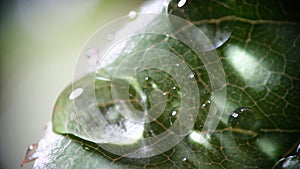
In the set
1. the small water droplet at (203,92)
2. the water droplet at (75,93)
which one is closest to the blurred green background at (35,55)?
the water droplet at (75,93)

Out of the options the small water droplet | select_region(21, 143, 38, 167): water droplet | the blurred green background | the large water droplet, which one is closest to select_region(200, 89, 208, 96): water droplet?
the small water droplet

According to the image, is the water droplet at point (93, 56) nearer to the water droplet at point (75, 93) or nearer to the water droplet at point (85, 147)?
the water droplet at point (75, 93)

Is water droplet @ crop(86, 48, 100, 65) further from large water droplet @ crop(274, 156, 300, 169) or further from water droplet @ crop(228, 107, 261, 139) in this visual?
large water droplet @ crop(274, 156, 300, 169)

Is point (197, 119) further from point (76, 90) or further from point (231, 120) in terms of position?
point (76, 90)

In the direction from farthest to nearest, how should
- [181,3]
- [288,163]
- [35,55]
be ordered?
[35,55]
[181,3]
[288,163]

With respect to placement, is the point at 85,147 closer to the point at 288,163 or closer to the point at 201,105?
the point at 201,105

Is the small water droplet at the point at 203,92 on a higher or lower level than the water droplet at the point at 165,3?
lower

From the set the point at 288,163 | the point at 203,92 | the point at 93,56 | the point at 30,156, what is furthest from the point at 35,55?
the point at 288,163
